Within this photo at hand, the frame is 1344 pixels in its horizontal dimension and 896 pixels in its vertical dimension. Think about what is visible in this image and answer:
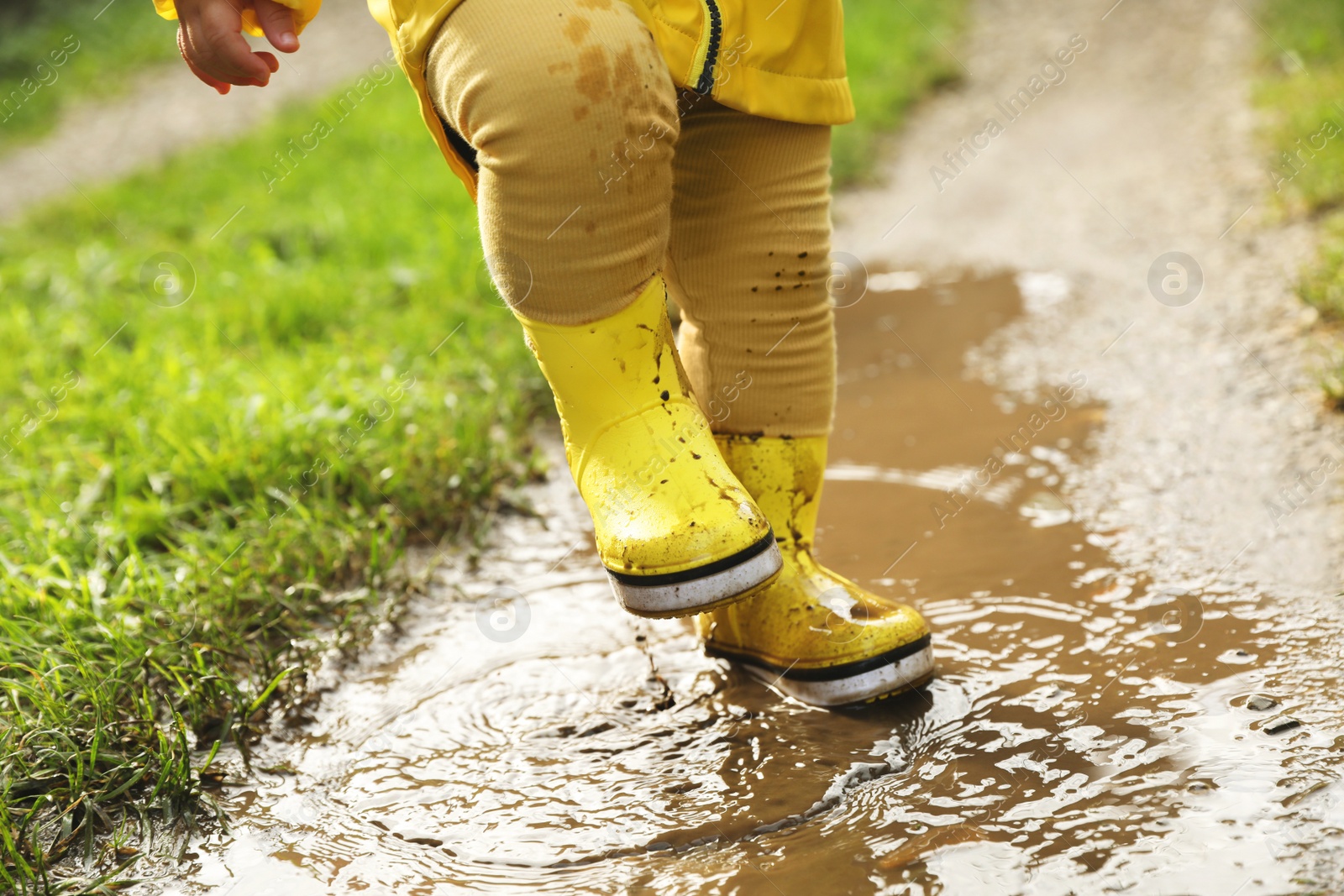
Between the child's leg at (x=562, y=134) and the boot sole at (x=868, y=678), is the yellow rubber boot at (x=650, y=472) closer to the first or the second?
the child's leg at (x=562, y=134)

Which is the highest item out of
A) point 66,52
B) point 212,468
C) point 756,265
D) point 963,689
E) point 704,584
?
point 756,265

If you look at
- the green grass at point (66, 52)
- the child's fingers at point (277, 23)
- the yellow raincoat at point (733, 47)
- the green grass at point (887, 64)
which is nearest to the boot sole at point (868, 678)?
the yellow raincoat at point (733, 47)

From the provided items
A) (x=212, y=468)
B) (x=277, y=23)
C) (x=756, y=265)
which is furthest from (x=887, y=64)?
(x=277, y=23)

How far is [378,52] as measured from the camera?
8586 mm

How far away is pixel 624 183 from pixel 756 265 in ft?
0.96

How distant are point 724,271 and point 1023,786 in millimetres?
718

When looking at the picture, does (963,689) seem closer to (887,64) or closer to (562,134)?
(562,134)

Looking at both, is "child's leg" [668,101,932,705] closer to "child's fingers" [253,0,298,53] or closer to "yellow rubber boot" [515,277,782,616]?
"yellow rubber boot" [515,277,782,616]

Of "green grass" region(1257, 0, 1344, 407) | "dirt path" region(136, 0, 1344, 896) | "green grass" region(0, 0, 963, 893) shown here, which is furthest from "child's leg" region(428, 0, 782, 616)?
"green grass" region(1257, 0, 1344, 407)

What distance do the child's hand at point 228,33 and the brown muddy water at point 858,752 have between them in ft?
2.84

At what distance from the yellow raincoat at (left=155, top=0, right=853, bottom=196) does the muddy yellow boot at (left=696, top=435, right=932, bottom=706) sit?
431 millimetres

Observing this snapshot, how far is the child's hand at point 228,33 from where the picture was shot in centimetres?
134

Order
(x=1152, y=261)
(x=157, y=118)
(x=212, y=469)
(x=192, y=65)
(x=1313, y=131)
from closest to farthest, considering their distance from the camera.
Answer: (x=192, y=65), (x=212, y=469), (x=1152, y=261), (x=1313, y=131), (x=157, y=118)

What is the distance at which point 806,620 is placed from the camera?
1448 mm
